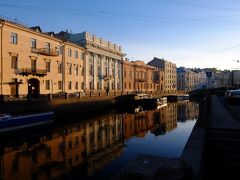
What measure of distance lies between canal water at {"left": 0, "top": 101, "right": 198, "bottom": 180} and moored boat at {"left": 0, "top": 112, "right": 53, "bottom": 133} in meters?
0.97

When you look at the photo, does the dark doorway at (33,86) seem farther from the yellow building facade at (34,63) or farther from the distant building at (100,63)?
the distant building at (100,63)

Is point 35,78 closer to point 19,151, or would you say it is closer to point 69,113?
point 69,113

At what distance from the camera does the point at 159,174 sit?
17.1ft

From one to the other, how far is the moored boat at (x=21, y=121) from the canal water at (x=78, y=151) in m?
0.97

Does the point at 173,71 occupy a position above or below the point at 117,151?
above

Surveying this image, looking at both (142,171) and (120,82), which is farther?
(120,82)

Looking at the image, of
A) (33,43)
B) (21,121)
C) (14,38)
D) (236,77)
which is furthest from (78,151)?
(236,77)

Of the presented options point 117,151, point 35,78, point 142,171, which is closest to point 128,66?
point 35,78

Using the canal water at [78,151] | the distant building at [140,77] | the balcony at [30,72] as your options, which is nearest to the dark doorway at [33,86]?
the balcony at [30,72]

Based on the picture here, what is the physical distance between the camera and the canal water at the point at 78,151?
14.2 m

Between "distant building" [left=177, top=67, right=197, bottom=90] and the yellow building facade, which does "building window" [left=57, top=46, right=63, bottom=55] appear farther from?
"distant building" [left=177, top=67, right=197, bottom=90]

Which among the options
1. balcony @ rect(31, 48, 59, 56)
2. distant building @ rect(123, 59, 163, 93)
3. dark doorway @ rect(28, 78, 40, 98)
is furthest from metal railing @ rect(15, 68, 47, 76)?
distant building @ rect(123, 59, 163, 93)

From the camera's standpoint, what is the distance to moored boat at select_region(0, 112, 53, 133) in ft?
75.8

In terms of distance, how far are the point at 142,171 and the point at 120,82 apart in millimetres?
70773
